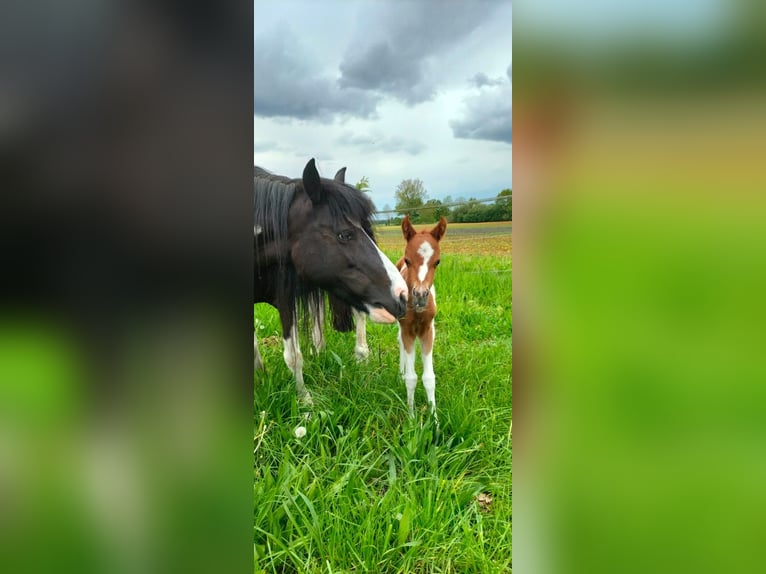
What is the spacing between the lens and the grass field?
1016mm

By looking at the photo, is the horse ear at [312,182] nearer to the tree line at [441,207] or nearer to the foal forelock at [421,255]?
the tree line at [441,207]

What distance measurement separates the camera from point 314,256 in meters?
1.60

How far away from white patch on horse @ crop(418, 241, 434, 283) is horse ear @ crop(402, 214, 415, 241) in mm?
48

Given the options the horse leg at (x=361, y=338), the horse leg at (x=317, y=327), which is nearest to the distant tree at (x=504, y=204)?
the horse leg at (x=361, y=338)

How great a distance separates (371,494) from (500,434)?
426 millimetres

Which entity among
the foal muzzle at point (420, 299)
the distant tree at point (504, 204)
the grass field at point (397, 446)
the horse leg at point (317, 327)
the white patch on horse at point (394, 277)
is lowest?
the grass field at point (397, 446)
